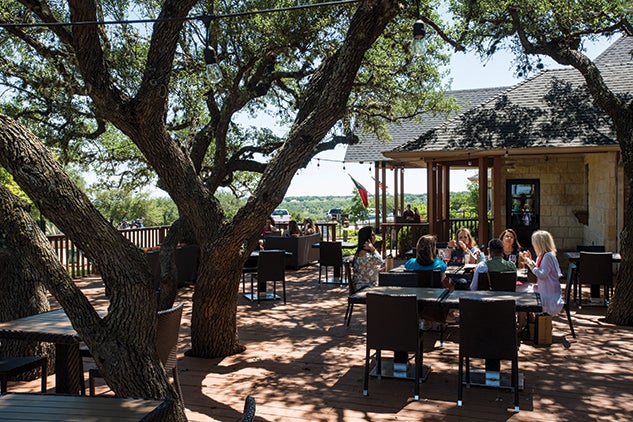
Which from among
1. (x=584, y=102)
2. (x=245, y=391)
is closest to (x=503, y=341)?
(x=245, y=391)

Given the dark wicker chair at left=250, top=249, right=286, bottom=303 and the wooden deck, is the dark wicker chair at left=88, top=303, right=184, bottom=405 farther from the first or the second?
the dark wicker chair at left=250, top=249, right=286, bottom=303

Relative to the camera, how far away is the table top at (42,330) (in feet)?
14.2

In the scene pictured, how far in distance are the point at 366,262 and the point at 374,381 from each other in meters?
2.74

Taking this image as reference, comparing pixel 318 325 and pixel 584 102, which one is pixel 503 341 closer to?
pixel 318 325

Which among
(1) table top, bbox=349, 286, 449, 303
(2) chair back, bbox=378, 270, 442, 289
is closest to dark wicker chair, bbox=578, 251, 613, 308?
(2) chair back, bbox=378, 270, 442, 289

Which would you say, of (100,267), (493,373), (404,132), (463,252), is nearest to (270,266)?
(463,252)

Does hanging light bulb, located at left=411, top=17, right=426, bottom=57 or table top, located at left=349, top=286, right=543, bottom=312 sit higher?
hanging light bulb, located at left=411, top=17, right=426, bottom=57

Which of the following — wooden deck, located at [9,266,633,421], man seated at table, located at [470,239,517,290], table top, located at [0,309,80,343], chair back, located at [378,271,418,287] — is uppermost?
man seated at table, located at [470,239,517,290]

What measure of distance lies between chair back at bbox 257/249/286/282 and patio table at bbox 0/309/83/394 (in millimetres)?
4951

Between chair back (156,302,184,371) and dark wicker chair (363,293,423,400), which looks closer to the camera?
chair back (156,302,184,371)

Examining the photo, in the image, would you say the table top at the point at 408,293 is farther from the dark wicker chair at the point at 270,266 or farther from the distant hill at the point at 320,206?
the distant hill at the point at 320,206

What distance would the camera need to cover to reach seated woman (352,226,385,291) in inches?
321

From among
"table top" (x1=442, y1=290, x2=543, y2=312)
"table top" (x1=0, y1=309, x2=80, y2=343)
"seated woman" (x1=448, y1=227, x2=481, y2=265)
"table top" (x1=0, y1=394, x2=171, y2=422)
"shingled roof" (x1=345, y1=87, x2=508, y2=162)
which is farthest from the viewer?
"shingled roof" (x1=345, y1=87, x2=508, y2=162)

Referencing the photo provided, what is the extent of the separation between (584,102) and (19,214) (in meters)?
12.8
